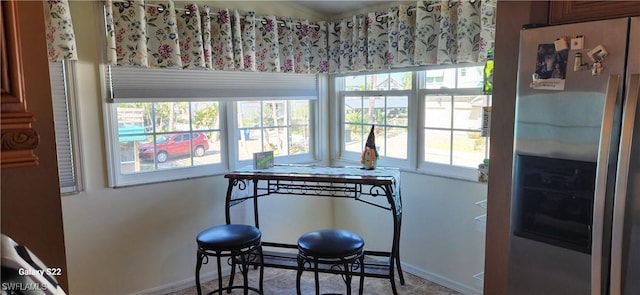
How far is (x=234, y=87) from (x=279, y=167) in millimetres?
683

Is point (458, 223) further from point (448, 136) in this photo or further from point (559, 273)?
point (559, 273)

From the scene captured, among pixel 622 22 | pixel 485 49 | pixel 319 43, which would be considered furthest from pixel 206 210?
pixel 622 22

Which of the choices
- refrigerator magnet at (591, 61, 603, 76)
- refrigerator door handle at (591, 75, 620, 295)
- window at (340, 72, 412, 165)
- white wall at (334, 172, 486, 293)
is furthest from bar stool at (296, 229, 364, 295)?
refrigerator magnet at (591, 61, 603, 76)

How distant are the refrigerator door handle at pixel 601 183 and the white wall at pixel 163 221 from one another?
1347mm

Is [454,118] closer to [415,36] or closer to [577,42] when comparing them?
[415,36]

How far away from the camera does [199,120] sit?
2.98 meters

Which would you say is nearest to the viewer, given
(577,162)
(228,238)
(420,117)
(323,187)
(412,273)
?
(577,162)

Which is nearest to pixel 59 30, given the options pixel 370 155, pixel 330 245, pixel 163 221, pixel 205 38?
pixel 205 38

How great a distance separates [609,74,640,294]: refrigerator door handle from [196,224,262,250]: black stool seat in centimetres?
181

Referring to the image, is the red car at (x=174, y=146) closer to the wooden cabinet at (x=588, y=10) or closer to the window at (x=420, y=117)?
the window at (x=420, y=117)

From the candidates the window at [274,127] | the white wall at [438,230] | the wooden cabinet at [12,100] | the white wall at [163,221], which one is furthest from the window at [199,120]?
the wooden cabinet at [12,100]

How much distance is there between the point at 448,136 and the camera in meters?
2.85

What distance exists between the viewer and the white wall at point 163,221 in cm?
248

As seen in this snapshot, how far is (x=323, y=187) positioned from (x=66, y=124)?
5.40 feet
